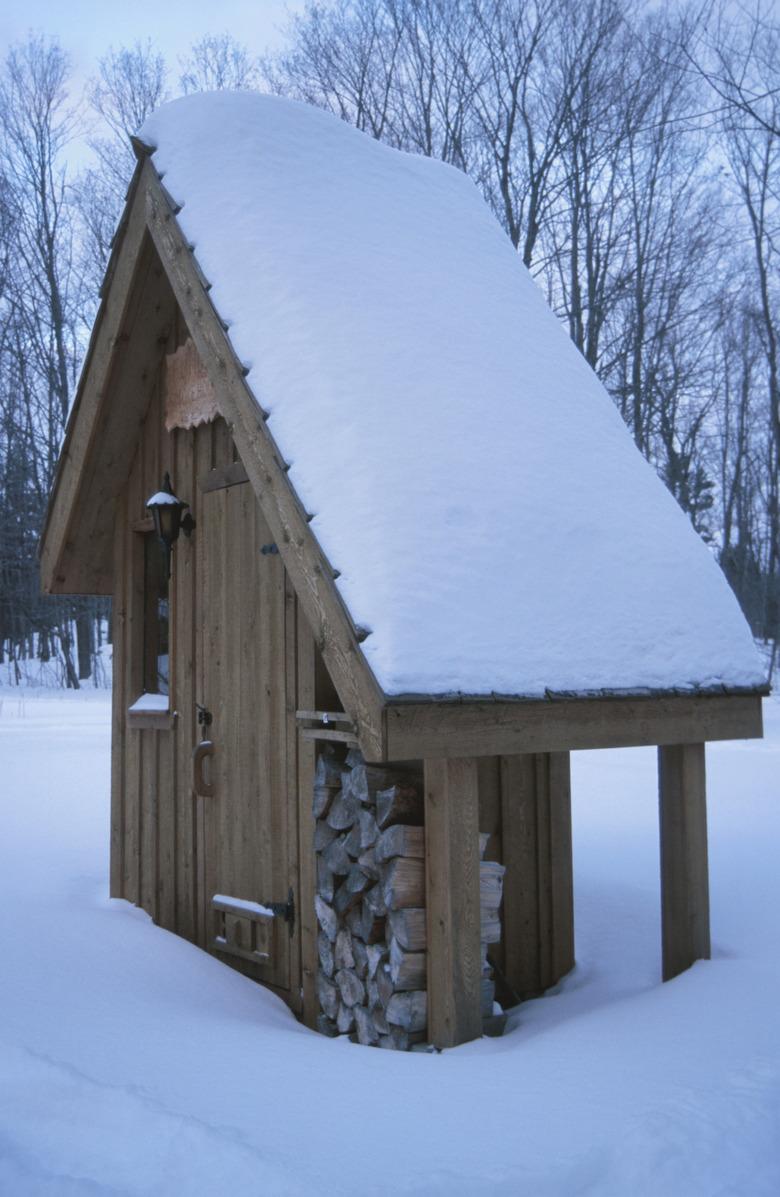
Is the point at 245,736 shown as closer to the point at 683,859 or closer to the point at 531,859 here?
the point at 531,859

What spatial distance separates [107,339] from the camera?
6164mm

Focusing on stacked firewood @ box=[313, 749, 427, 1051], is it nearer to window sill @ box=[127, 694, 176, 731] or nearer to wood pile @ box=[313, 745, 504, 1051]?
wood pile @ box=[313, 745, 504, 1051]

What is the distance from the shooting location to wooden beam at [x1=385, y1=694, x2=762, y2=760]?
3.66 meters

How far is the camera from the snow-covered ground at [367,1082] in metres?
2.66

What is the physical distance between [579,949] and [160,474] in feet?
11.8

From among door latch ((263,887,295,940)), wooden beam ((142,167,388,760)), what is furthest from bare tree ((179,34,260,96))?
door latch ((263,887,295,940))

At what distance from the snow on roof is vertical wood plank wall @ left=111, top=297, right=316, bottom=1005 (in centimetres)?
101

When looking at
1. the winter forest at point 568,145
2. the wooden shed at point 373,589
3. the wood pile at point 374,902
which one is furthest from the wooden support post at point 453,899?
the winter forest at point 568,145

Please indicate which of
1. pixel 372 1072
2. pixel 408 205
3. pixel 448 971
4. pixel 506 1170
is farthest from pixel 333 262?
pixel 506 1170

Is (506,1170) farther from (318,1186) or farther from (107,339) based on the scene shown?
(107,339)

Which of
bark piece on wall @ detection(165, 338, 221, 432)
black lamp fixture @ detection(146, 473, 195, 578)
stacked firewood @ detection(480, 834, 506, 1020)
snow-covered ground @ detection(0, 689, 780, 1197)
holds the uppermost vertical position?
bark piece on wall @ detection(165, 338, 221, 432)

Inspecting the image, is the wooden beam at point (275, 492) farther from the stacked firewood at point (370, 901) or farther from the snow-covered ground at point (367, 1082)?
the snow-covered ground at point (367, 1082)

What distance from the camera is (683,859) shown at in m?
4.69

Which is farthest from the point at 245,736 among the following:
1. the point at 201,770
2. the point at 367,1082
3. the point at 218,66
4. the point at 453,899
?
the point at 218,66
